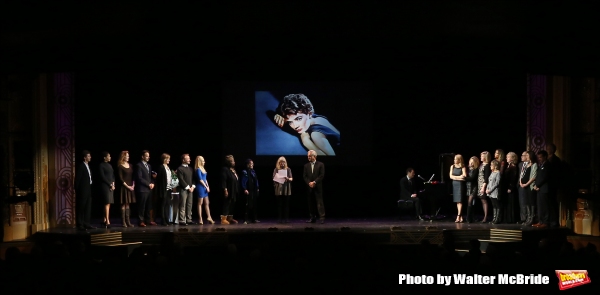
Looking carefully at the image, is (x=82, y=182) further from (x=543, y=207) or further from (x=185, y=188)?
(x=543, y=207)

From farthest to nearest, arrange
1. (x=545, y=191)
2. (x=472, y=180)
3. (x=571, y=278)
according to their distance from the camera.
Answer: (x=472, y=180)
(x=545, y=191)
(x=571, y=278)

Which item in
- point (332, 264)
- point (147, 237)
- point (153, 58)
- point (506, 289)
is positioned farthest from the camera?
point (147, 237)

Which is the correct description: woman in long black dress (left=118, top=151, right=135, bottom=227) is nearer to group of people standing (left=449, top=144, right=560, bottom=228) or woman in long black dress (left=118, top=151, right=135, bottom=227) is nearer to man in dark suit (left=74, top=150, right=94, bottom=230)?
man in dark suit (left=74, top=150, right=94, bottom=230)

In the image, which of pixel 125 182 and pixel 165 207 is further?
pixel 165 207

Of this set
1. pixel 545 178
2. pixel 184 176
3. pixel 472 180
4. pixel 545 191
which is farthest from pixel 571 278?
pixel 184 176

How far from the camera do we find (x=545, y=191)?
43.4 ft

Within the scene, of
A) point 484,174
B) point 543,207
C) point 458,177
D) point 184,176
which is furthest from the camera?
point 458,177

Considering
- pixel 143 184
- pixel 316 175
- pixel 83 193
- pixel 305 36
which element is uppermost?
pixel 305 36

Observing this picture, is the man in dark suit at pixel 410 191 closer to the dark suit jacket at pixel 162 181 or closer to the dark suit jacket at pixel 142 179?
the dark suit jacket at pixel 162 181

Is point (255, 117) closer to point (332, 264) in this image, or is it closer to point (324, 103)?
point (324, 103)

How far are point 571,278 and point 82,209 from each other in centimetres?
1027

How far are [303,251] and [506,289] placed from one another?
2.16 metres

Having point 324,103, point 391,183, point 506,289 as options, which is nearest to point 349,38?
point 506,289

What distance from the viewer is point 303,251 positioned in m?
6.58
